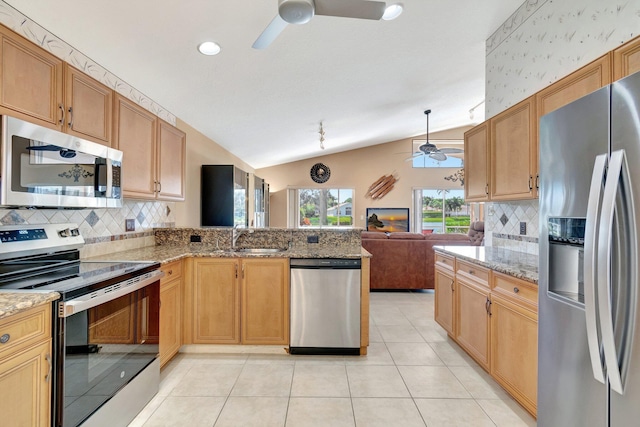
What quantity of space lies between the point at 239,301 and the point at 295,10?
2.14m

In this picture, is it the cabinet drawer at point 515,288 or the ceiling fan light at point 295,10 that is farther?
the cabinet drawer at point 515,288

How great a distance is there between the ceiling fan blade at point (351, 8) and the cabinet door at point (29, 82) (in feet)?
4.70

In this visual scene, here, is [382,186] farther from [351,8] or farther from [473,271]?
[351,8]

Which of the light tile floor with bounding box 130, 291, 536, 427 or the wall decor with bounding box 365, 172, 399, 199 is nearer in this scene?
the light tile floor with bounding box 130, 291, 536, 427

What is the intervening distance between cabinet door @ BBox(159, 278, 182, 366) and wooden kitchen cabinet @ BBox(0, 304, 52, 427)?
3.20ft

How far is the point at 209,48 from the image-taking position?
232 centimetres

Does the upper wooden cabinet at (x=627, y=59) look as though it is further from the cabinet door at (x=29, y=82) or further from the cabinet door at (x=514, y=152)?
the cabinet door at (x=29, y=82)

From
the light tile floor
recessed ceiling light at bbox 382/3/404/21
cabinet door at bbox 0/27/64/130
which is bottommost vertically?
the light tile floor

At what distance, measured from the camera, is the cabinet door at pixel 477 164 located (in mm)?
2758

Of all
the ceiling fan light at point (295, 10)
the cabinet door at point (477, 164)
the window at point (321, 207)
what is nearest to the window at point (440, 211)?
the window at point (321, 207)

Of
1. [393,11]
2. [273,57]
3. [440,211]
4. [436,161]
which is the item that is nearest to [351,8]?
[393,11]

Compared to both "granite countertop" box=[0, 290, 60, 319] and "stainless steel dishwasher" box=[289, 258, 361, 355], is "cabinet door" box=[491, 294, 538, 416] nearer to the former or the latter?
"stainless steel dishwasher" box=[289, 258, 361, 355]

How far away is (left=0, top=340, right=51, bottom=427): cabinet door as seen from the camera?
1.11 m

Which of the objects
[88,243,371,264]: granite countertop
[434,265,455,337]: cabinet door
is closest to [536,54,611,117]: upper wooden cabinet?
[434,265,455,337]: cabinet door
